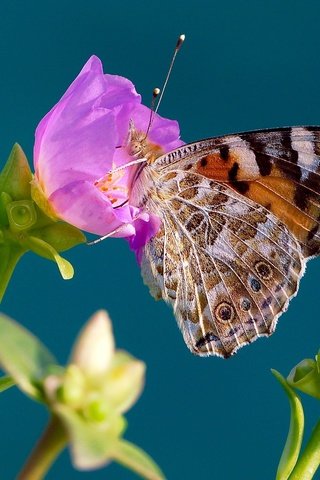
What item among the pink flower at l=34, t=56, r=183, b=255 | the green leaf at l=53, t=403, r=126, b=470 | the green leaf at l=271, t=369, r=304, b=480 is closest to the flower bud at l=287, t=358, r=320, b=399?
the green leaf at l=271, t=369, r=304, b=480

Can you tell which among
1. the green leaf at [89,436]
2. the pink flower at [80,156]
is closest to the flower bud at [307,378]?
the pink flower at [80,156]

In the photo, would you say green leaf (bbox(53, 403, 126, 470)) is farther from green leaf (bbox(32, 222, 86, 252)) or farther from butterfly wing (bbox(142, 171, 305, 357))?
butterfly wing (bbox(142, 171, 305, 357))

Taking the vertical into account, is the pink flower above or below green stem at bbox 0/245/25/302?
above

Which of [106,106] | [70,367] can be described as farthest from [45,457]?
[106,106]

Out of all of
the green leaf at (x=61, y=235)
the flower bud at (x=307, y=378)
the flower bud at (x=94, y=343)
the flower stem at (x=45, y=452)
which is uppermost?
the flower bud at (x=94, y=343)

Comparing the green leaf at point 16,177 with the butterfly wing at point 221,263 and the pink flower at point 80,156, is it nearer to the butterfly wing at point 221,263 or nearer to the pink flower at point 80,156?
the pink flower at point 80,156

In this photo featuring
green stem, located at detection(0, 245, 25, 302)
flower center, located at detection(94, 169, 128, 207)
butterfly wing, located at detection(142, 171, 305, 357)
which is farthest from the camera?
butterfly wing, located at detection(142, 171, 305, 357)
